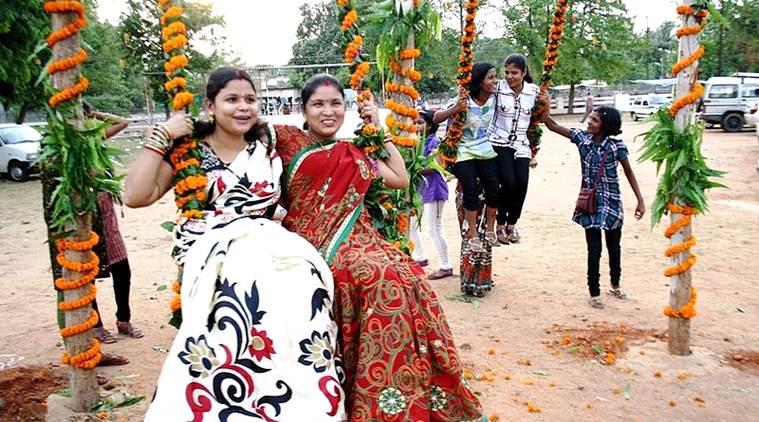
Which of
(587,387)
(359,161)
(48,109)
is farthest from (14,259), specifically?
(587,387)

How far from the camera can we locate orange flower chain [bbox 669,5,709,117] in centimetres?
426

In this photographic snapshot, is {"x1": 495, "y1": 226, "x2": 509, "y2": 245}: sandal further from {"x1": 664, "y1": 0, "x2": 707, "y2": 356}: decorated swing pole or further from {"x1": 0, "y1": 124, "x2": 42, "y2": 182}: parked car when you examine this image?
{"x1": 0, "y1": 124, "x2": 42, "y2": 182}: parked car

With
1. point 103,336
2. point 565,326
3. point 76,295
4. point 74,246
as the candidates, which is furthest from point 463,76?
point 103,336

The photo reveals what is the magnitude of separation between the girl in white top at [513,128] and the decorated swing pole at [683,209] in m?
1.49

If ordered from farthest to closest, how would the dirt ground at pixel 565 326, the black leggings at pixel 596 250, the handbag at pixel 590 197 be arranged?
the black leggings at pixel 596 250
the handbag at pixel 590 197
the dirt ground at pixel 565 326

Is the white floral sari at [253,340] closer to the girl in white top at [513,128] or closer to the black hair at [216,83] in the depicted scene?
the black hair at [216,83]

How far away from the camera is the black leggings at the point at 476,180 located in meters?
5.65

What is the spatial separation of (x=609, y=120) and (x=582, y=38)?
26032mm

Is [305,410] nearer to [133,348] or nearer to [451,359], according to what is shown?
[451,359]

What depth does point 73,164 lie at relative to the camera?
11.4 ft

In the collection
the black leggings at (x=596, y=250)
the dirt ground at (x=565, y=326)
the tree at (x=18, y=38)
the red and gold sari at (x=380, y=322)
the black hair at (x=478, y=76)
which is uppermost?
the tree at (x=18, y=38)

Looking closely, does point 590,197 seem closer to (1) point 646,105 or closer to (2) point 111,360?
(2) point 111,360

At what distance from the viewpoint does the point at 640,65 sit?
61812 mm

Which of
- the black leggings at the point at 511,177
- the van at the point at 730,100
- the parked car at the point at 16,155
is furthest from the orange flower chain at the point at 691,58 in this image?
the van at the point at 730,100
